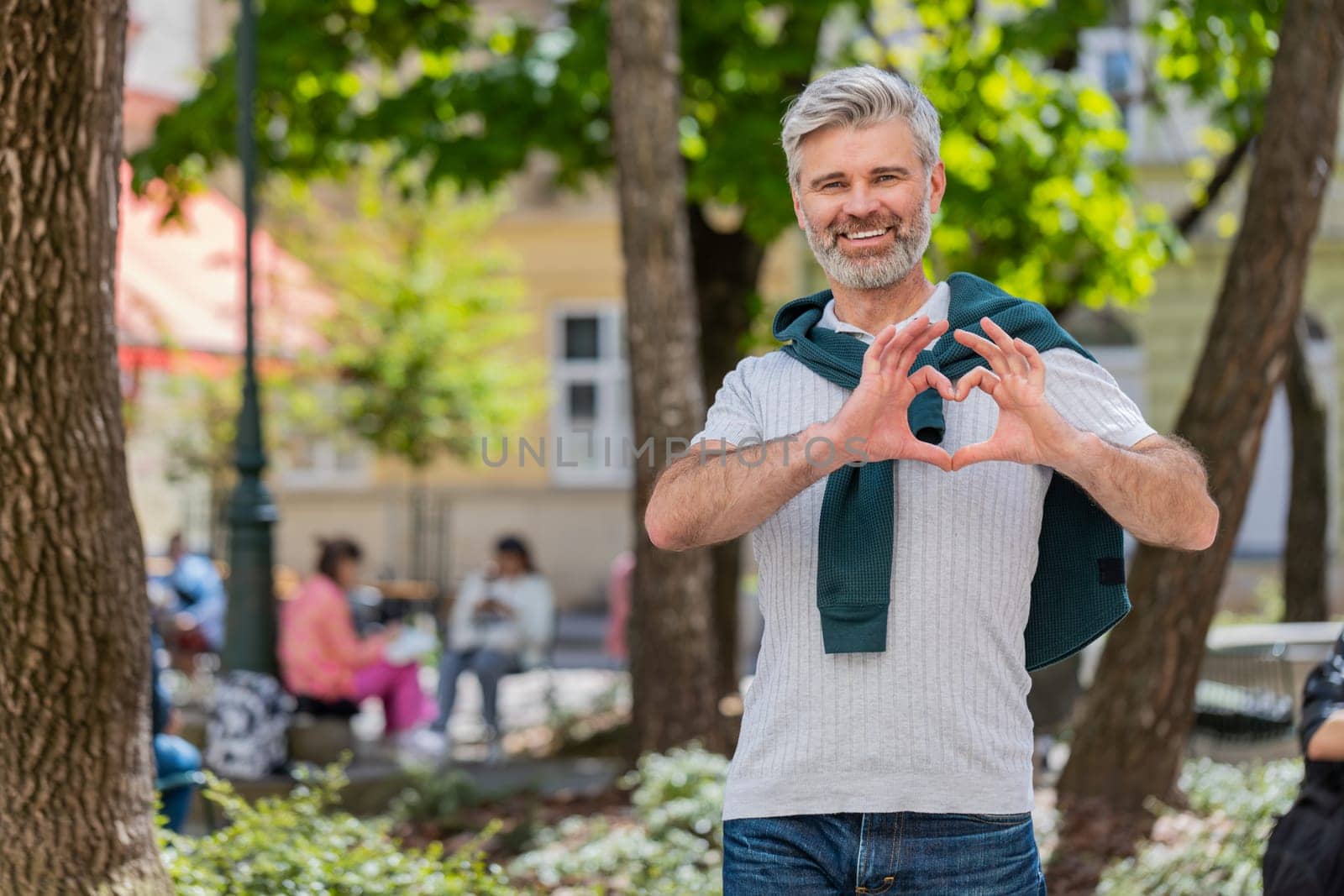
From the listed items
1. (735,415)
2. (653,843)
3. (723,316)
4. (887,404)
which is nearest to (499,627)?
(723,316)

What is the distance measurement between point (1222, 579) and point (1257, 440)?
58cm

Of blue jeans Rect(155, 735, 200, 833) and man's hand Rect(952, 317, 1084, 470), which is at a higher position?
man's hand Rect(952, 317, 1084, 470)

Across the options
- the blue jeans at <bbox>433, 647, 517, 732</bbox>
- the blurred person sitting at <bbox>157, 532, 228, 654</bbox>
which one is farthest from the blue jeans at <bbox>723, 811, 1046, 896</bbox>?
the blurred person sitting at <bbox>157, 532, 228, 654</bbox>

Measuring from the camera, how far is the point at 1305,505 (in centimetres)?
1162

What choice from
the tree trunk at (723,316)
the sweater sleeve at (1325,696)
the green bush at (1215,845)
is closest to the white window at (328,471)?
the tree trunk at (723,316)

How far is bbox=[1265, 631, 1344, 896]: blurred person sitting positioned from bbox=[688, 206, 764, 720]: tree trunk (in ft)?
22.8

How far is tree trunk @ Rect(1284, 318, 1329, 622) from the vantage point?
11.6 m

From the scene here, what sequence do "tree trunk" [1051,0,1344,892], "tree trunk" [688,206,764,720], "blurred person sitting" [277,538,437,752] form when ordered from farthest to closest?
"tree trunk" [688,206,764,720], "blurred person sitting" [277,538,437,752], "tree trunk" [1051,0,1344,892]

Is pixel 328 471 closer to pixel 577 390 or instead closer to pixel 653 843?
pixel 577 390

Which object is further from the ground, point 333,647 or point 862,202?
point 862,202

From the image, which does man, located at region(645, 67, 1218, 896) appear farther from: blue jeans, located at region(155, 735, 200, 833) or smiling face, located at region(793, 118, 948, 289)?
blue jeans, located at region(155, 735, 200, 833)

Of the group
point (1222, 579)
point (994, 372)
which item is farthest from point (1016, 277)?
point (994, 372)

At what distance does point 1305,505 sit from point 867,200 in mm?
10033

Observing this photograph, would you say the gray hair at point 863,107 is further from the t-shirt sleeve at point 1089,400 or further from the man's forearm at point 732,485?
the man's forearm at point 732,485
